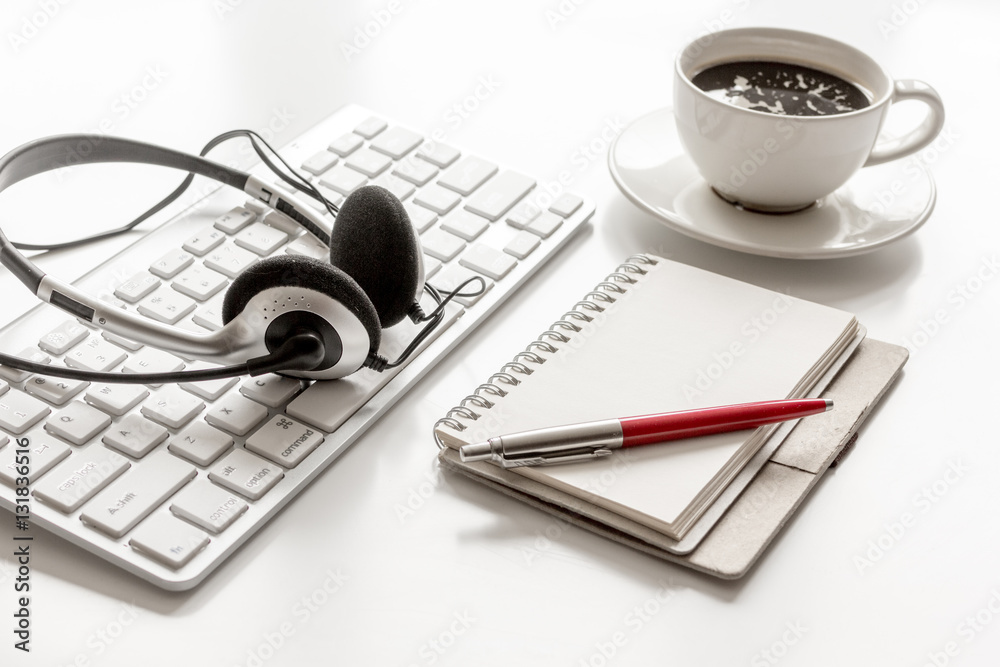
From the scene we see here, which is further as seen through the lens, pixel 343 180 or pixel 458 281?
pixel 343 180

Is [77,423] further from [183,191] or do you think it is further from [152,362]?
[183,191]

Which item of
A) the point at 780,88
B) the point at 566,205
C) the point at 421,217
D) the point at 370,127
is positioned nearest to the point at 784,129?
the point at 780,88

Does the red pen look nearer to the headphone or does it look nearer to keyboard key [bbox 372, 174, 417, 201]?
the headphone

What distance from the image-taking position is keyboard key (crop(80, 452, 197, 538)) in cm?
59

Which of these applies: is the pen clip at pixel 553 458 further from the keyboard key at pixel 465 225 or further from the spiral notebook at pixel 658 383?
the keyboard key at pixel 465 225

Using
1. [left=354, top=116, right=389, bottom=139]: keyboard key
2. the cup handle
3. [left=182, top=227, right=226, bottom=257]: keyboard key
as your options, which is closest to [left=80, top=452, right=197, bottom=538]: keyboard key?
[left=182, top=227, right=226, bottom=257]: keyboard key

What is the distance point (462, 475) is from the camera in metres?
0.66

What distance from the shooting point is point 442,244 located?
0.84m

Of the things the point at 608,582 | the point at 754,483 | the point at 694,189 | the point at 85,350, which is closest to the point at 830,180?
the point at 694,189

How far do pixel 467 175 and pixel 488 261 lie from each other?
0.43 ft

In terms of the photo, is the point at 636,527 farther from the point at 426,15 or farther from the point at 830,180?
the point at 426,15

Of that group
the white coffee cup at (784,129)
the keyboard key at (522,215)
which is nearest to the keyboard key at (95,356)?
the keyboard key at (522,215)

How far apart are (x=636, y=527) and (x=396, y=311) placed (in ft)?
0.80

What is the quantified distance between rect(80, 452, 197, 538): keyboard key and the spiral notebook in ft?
0.54
